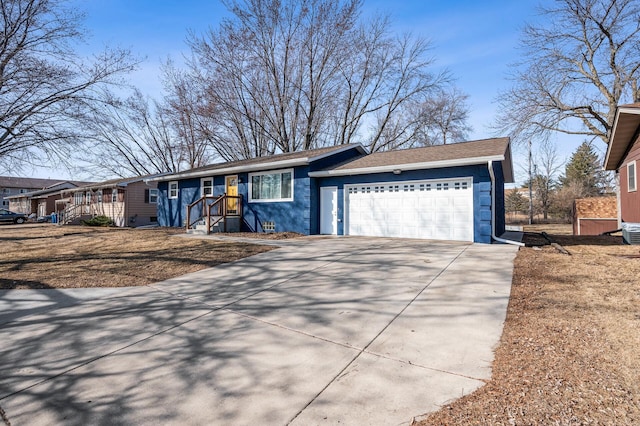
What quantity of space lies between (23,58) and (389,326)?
528 inches

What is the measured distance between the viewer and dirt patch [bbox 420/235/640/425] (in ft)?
6.49

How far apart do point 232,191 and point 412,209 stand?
28.8ft

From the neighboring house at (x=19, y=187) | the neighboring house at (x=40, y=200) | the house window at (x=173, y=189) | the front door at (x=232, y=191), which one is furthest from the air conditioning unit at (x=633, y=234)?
the neighboring house at (x=19, y=187)

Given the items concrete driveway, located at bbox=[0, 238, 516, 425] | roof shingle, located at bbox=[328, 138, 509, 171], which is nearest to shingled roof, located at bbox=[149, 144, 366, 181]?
roof shingle, located at bbox=[328, 138, 509, 171]

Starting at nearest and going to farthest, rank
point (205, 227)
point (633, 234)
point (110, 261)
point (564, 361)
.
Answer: point (564, 361) < point (110, 261) < point (633, 234) < point (205, 227)

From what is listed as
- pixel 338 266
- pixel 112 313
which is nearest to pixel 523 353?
pixel 338 266

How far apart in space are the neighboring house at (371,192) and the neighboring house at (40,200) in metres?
28.1

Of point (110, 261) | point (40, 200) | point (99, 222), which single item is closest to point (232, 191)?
point (110, 261)

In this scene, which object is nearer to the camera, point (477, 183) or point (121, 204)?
point (477, 183)

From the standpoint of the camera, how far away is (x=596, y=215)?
18.5 metres

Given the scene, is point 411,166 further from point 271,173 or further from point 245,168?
point 245,168

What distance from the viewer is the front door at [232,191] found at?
50.4 feet

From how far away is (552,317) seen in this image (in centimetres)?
359

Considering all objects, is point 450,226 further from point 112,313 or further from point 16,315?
point 16,315
